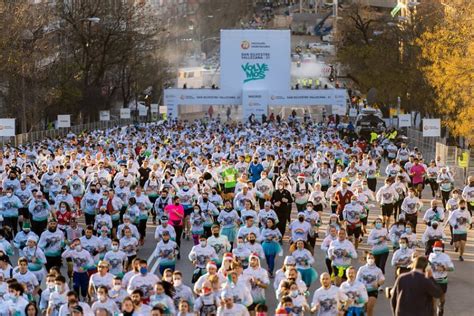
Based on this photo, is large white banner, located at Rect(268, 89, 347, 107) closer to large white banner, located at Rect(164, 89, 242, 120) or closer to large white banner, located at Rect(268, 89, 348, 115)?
large white banner, located at Rect(268, 89, 348, 115)

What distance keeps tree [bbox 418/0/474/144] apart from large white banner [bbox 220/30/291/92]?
50.5 ft

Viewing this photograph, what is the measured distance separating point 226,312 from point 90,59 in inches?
2403

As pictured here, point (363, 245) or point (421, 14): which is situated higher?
point (421, 14)

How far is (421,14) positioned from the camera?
66.8 meters

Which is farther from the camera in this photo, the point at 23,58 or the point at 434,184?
the point at 23,58

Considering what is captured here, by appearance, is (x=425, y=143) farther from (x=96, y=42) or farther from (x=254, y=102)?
(x=96, y=42)

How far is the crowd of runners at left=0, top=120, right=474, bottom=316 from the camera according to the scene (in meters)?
16.2

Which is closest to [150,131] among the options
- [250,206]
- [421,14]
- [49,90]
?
[49,90]

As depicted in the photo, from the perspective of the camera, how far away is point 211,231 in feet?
72.6

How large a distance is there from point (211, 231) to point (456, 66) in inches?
890

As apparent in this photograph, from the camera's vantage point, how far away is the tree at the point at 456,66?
4247 cm

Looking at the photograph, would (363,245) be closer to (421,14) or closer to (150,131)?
(150,131)

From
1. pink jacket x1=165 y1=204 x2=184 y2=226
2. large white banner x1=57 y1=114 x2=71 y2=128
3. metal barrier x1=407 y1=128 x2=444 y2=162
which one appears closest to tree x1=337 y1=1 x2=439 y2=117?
metal barrier x1=407 y1=128 x2=444 y2=162

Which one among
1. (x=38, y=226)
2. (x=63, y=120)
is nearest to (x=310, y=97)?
(x=63, y=120)
